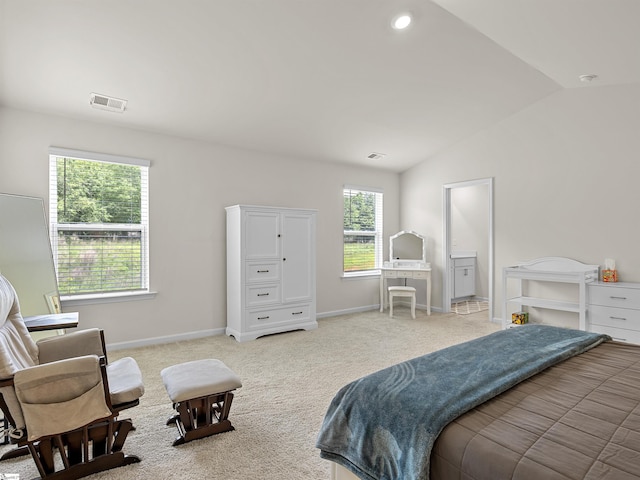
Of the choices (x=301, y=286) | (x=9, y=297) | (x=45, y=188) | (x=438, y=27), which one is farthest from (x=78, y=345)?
(x=438, y=27)

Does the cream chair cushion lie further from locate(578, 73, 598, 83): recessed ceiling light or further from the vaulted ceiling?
locate(578, 73, 598, 83): recessed ceiling light

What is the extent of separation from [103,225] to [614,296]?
17.4 feet

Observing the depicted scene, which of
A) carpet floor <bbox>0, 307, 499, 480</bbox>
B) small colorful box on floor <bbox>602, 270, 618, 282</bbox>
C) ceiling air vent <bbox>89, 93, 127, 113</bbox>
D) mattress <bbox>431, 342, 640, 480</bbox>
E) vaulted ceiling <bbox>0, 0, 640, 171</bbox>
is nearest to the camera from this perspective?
mattress <bbox>431, 342, 640, 480</bbox>

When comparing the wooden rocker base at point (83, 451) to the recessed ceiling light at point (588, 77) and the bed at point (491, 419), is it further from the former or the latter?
the recessed ceiling light at point (588, 77)

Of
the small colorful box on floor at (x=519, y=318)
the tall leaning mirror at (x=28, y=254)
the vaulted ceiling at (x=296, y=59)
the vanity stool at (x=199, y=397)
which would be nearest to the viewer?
the vanity stool at (x=199, y=397)

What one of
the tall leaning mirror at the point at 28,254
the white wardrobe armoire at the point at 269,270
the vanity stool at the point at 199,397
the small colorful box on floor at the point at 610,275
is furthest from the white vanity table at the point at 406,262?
the tall leaning mirror at the point at 28,254

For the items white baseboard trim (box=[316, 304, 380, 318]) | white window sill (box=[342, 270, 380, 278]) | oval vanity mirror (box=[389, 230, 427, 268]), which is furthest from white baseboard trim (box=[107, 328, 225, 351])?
oval vanity mirror (box=[389, 230, 427, 268])

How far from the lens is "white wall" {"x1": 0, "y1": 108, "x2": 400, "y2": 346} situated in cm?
349

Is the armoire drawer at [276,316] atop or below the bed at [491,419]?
below

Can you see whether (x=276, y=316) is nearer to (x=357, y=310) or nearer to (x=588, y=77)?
(x=357, y=310)

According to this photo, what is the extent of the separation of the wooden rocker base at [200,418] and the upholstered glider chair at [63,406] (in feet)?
0.96

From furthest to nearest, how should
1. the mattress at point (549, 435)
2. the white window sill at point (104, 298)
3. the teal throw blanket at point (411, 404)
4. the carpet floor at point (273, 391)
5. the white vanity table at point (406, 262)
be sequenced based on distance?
the white vanity table at point (406, 262) < the white window sill at point (104, 298) < the carpet floor at point (273, 391) < the teal throw blanket at point (411, 404) < the mattress at point (549, 435)

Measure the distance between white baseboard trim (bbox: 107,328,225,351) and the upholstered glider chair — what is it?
1826 mm

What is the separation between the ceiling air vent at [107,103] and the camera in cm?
335
